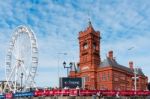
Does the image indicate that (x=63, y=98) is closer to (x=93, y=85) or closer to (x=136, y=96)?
(x=136, y=96)

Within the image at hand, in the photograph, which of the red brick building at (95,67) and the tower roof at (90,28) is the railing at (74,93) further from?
the tower roof at (90,28)

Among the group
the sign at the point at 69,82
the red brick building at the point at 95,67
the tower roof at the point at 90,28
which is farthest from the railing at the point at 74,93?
the tower roof at the point at 90,28

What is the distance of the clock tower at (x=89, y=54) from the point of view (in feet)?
342

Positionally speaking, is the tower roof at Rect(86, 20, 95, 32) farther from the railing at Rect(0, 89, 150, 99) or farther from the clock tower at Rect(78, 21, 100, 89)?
the railing at Rect(0, 89, 150, 99)

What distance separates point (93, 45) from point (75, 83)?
29.7 meters

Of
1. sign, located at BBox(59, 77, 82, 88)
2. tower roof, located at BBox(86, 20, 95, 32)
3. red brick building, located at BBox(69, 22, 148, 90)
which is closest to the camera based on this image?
sign, located at BBox(59, 77, 82, 88)

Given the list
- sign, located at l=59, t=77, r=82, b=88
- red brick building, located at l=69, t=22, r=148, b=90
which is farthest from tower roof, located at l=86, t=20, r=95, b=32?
sign, located at l=59, t=77, r=82, b=88

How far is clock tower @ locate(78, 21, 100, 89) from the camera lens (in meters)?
104

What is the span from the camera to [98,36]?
4279 inches

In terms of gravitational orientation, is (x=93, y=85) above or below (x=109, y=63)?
below

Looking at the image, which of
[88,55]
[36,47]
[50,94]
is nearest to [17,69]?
[36,47]

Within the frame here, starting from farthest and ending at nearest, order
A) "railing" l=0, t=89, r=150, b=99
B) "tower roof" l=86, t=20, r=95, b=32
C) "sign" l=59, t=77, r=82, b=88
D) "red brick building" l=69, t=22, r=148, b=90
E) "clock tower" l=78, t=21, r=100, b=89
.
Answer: "tower roof" l=86, t=20, r=95, b=32
"clock tower" l=78, t=21, r=100, b=89
"red brick building" l=69, t=22, r=148, b=90
"sign" l=59, t=77, r=82, b=88
"railing" l=0, t=89, r=150, b=99

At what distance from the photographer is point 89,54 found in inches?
4107

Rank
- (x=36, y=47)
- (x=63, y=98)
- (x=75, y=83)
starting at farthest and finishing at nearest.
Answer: (x=75, y=83), (x=36, y=47), (x=63, y=98)
